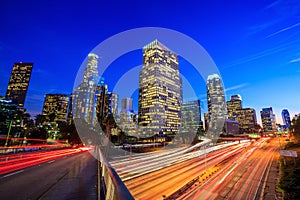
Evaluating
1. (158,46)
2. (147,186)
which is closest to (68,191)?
(147,186)

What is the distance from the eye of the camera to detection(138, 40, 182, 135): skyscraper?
378 feet

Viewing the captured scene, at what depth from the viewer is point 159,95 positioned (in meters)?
136

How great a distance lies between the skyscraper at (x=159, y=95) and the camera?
378 ft

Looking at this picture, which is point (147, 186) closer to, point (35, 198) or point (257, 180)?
point (35, 198)

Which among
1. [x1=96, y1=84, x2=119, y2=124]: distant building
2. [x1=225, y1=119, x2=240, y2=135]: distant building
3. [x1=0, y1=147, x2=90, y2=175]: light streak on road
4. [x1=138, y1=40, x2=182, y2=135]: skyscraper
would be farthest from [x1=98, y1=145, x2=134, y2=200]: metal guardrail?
[x1=225, y1=119, x2=240, y2=135]: distant building

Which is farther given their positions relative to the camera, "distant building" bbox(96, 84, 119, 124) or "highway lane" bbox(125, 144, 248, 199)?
"distant building" bbox(96, 84, 119, 124)

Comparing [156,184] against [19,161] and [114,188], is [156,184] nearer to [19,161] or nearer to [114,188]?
[114,188]

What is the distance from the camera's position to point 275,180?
49.0ft

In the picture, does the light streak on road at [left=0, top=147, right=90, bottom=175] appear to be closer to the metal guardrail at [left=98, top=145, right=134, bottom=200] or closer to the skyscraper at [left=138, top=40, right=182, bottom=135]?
the metal guardrail at [left=98, top=145, right=134, bottom=200]

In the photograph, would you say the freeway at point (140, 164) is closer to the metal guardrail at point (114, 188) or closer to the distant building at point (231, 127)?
the metal guardrail at point (114, 188)

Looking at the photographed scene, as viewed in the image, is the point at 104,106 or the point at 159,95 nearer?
the point at 104,106

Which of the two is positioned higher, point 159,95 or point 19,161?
point 159,95

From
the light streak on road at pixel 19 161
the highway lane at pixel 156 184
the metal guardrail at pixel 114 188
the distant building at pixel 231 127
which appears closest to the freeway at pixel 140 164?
the highway lane at pixel 156 184

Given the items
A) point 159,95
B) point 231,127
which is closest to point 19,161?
point 159,95
